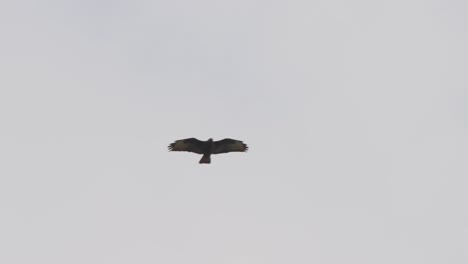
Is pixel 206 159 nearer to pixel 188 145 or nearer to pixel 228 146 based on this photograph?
pixel 188 145

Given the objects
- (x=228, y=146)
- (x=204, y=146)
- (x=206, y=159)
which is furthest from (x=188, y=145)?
(x=228, y=146)

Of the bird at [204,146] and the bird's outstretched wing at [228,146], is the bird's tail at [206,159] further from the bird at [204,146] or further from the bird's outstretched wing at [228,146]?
the bird's outstretched wing at [228,146]

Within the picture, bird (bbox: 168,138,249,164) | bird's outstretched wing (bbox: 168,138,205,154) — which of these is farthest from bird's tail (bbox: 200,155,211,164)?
bird's outstretched wing (bbox: 168,138,205,154)

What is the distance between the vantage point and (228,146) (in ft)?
112

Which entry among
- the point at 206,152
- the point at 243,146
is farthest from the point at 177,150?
the point at 243,146

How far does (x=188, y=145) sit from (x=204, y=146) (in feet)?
3.12

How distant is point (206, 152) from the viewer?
33.4 m

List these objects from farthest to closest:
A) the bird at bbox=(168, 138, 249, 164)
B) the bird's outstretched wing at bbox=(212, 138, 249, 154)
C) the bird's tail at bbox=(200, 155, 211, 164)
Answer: the bird's outstretched wing at bbox=(212, 138, 249, 154) < the bird at bbox=(168, 138, 249, 164) < the bird's tail at bbox=(200, 155, 211, 164)

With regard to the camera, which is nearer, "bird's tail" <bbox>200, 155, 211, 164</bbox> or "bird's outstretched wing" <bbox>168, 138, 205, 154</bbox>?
"bird's tail" <bbox>200, 155, 211, 164</bbox>

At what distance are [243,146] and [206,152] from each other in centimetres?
241

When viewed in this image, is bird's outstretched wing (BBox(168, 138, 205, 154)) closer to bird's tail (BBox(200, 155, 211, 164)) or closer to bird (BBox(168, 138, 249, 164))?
bird (BBox(168, 138, 249, 164))

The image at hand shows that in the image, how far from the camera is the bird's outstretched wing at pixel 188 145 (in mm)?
33281

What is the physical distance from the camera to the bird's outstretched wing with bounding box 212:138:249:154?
3366 cm

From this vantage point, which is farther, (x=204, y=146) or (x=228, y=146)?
(x=228, y=146)
